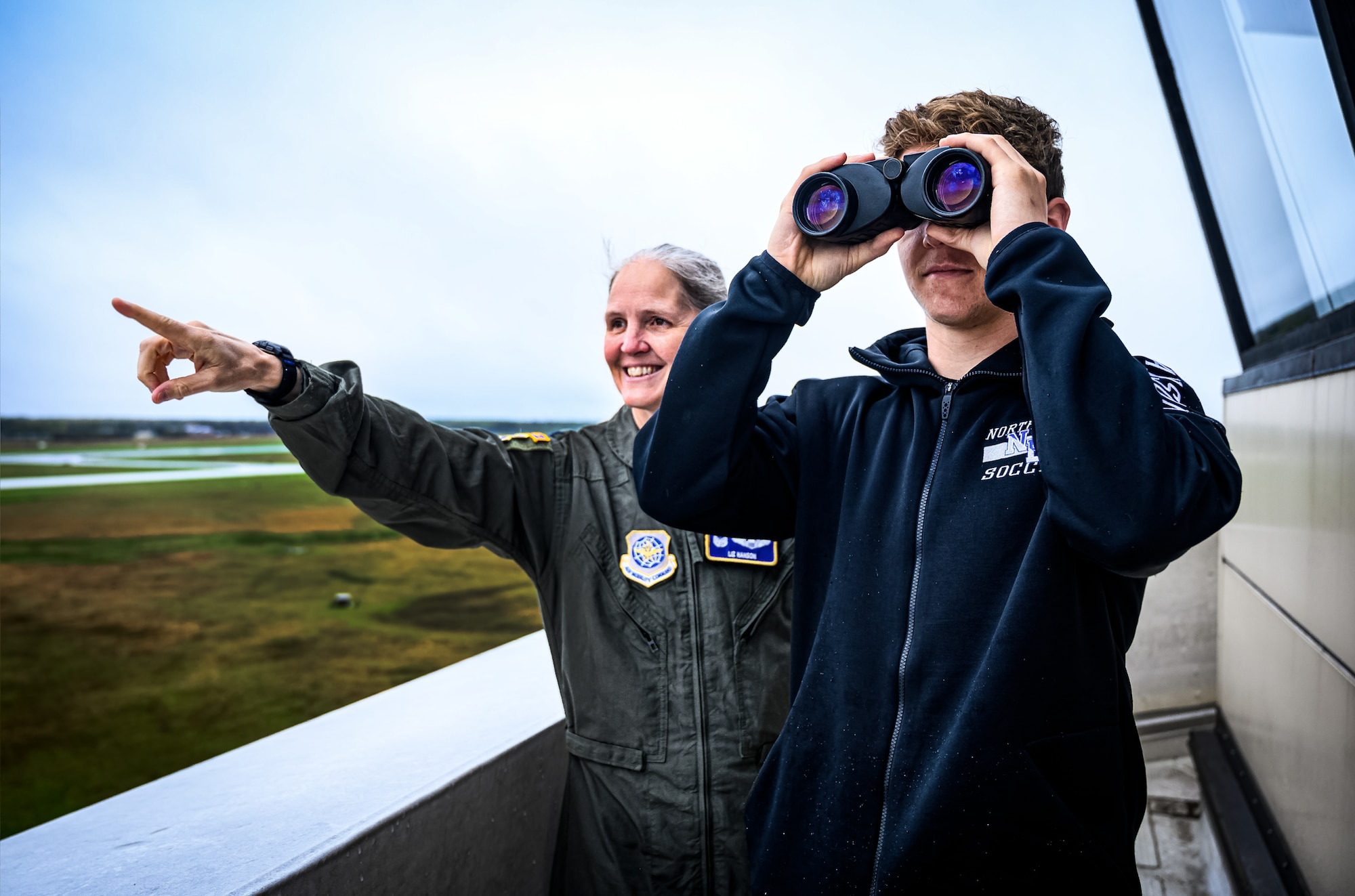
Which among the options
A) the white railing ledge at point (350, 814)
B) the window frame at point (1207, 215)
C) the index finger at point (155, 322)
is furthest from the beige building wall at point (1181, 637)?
the index finger at point (155, 322)

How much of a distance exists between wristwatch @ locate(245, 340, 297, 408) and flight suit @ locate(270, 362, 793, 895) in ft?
0.06

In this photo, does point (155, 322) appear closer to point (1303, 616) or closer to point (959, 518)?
point (959, 518)

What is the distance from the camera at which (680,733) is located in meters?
1.12

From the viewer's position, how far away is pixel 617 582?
121 centimetres

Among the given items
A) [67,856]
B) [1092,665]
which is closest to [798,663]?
[1092,665]

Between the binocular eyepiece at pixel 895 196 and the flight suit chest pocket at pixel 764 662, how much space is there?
53 centimetres

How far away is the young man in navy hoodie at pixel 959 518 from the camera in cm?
67

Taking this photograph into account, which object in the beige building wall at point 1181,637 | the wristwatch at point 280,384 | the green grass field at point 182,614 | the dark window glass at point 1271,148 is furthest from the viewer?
the green grass field at point 182,614

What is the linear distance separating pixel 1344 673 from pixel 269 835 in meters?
1.69

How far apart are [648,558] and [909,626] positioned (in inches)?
20.3

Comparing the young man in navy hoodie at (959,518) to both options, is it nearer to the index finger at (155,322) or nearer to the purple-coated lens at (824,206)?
the purple-coated lens at (824,206)

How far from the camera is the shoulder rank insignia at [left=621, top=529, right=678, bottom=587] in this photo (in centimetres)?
119

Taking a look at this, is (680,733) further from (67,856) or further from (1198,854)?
(1198,854)

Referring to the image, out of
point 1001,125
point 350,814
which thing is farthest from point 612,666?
point 1001,125
